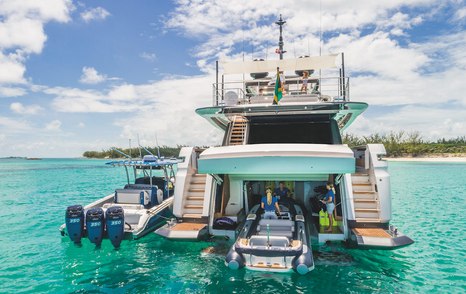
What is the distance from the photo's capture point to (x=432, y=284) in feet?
24.3

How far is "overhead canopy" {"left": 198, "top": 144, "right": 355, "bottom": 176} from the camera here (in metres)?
7.29

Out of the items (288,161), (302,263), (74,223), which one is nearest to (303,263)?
(302,263)

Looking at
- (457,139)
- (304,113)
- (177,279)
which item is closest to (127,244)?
(177,279)

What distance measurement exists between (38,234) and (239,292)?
10.1m

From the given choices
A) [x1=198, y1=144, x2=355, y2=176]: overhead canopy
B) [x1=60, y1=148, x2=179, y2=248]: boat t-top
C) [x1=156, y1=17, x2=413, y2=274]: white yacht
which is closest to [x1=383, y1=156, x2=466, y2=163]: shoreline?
[x1=156, y1=17, x2=413, y2=274]: white yacht

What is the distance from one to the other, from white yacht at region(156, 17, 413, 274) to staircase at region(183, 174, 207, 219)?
0.10 feet

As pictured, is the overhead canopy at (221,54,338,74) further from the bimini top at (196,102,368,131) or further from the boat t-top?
the boat t-top

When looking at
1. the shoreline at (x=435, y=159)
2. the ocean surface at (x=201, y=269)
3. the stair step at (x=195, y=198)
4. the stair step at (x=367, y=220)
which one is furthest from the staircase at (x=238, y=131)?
the shoreline at (x=435, y=159)

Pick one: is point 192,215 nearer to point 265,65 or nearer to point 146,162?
point 146,162

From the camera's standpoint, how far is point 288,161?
7367mm

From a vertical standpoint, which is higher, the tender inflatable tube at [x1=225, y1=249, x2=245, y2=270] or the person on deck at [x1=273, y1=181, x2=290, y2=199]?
the person on deck at [x1=273, y1=181, x2=290, y2=199]

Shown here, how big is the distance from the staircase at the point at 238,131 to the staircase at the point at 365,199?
4469 mm

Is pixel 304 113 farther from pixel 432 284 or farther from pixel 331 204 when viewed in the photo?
pixel 432 284

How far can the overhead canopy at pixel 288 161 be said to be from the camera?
729 cm
